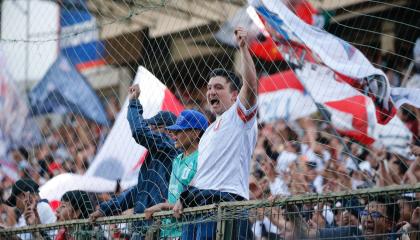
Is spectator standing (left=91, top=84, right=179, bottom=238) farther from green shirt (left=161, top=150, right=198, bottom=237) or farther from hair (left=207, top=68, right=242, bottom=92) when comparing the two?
hair (left=207, top=68, right=242, bottom=92)

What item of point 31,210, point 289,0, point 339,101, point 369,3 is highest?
point 369,3

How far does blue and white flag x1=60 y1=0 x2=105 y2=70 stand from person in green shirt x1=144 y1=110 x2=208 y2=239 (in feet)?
11.0

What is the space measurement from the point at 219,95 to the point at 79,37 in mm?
4549

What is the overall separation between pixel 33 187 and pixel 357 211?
14.6ft

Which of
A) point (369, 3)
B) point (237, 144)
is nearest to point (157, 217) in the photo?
point (237, 144)

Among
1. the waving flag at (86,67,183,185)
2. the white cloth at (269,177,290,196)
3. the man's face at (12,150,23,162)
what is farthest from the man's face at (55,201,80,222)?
the man's face at (12,150,23,162)

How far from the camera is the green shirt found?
22.3 ft

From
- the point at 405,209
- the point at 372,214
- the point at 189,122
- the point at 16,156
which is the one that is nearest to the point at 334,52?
the point at 189,122

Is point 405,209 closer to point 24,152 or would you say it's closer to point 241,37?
point 241,37

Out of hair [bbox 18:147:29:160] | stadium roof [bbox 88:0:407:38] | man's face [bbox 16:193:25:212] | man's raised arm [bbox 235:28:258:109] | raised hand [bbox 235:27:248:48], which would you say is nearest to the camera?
man's raised arm [bbox 235:28:258:109]

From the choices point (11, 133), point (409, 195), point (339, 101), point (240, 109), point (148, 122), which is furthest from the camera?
point (11, 133)

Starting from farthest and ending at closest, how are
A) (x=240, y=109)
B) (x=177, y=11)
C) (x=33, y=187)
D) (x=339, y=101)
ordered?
(x=177, y=11) < (x=33, y=187) < (x=339, y=101) < (x=240, y=109)

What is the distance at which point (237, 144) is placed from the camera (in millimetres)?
6461

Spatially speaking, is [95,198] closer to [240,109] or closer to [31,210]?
[31,210]
